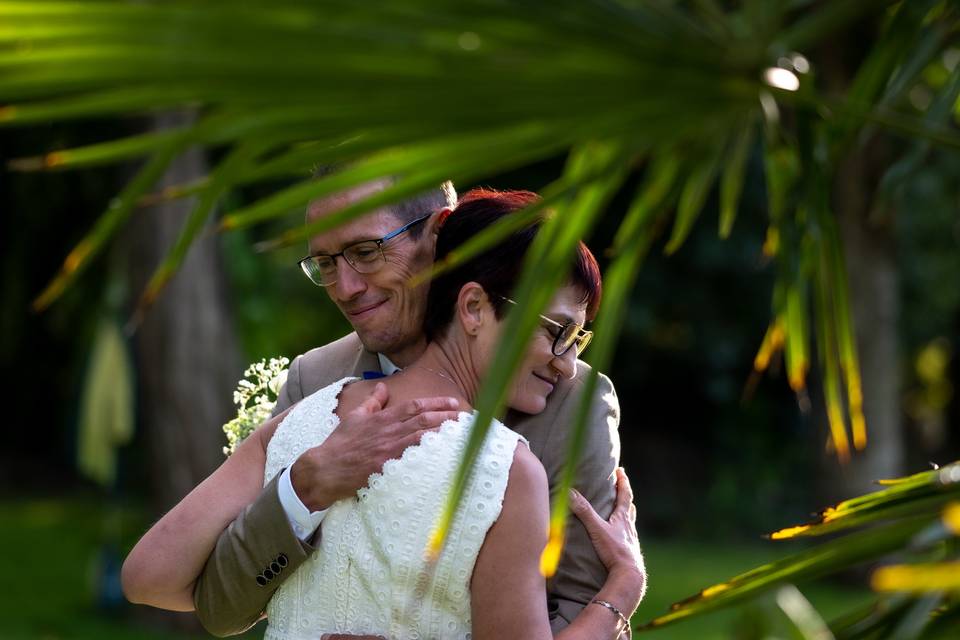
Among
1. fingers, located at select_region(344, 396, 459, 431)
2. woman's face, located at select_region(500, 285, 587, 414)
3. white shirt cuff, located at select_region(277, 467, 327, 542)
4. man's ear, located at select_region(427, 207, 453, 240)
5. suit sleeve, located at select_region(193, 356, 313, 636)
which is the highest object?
man's ear, located at select_region(427, 207, 453, 240)

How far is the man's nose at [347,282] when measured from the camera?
3049 millimetres

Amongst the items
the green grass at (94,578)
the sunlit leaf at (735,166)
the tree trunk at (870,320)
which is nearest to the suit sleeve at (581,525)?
the sunlit leaf at (735,166)

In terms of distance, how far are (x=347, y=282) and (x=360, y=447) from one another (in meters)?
0.68

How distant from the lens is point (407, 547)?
2.39 meters

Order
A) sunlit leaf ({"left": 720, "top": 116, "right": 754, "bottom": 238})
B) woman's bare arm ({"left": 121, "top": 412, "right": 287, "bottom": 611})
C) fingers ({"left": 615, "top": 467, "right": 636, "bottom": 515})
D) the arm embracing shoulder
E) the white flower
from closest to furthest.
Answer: sunlit leaf ({"left": 720, "top": 116, "right": 754, "bottom": 238}) < the arm embracing shoulder < woman's bare arm ({"left": 121, "top": 412, "right": 287, "bottom": 611}) < fingers ({"left": 615, "top": 467, "right": 636, "bottom": 515}) < the white flower

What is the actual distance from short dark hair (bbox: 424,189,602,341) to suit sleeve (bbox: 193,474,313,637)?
0.46 m

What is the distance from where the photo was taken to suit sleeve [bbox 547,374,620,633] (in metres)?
2.72

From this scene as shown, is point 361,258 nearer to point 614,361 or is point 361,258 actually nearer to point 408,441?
point 408,441

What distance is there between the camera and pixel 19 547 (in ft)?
44.7

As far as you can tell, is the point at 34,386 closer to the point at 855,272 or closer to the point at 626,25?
the point at 855,272

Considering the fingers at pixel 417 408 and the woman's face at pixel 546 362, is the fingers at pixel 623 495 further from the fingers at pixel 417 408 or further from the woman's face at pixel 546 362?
the fingers at pixel 417 408

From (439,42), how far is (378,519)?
125 centimetres

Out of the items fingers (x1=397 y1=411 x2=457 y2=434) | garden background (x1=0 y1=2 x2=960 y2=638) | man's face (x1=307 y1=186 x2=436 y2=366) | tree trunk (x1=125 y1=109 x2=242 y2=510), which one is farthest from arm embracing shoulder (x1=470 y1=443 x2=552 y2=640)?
tree trunk (x1=125 y1=109 x2=242 y2=510)

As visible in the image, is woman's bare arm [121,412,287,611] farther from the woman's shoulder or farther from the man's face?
the woman's shoulder
